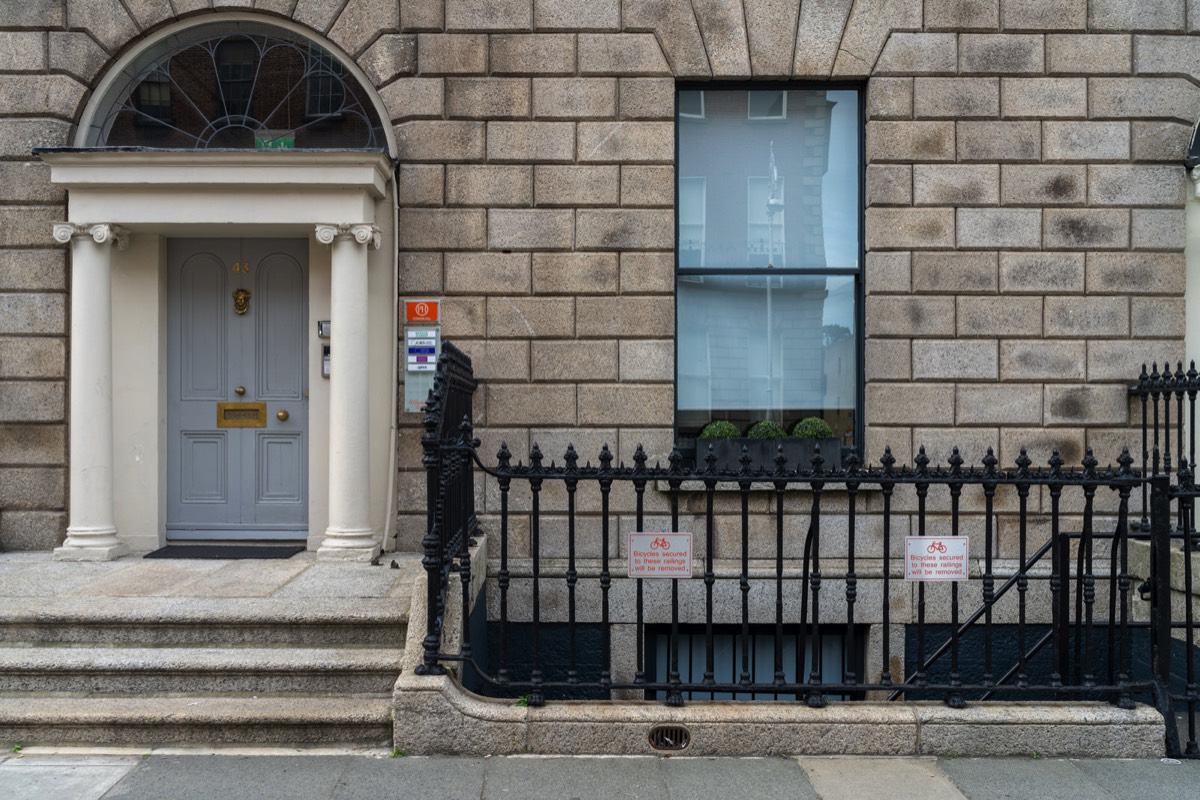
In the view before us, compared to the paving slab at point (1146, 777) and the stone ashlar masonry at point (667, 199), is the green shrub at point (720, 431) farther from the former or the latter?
→ the paving slab at point (1146, 777)

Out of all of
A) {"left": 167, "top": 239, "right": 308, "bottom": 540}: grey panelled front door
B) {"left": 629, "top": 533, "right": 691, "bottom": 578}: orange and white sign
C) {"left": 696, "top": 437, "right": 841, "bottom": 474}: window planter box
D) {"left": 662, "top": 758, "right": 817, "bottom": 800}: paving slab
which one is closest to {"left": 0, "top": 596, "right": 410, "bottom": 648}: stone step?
{"left": 629, "top": 533, "right": 691, "bottom": 578}: orange and white sign

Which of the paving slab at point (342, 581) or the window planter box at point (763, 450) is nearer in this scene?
the paving slab at point (342, 581)

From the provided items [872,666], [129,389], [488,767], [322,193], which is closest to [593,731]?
[488,767]

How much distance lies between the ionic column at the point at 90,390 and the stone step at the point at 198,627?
172cm

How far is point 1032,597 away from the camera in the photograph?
703 cm

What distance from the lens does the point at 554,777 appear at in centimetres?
437

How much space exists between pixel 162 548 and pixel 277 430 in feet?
4.58

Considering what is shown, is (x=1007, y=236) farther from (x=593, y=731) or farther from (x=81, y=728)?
(x=81, y=728)

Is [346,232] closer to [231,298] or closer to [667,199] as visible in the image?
[231,298]

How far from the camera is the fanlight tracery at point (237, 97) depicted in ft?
24.5

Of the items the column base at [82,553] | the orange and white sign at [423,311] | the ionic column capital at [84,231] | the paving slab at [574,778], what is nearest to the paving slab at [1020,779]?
the paving slab at [574,778]

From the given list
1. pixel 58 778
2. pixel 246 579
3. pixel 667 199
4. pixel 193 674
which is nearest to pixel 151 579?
pixel 246 579

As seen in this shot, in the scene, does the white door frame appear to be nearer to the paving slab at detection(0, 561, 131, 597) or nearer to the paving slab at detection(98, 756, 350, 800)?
the paving slab at detection(0, 561, 131, 597)

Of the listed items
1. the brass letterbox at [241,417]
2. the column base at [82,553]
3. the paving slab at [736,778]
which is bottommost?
the paving slab at [736,778]
